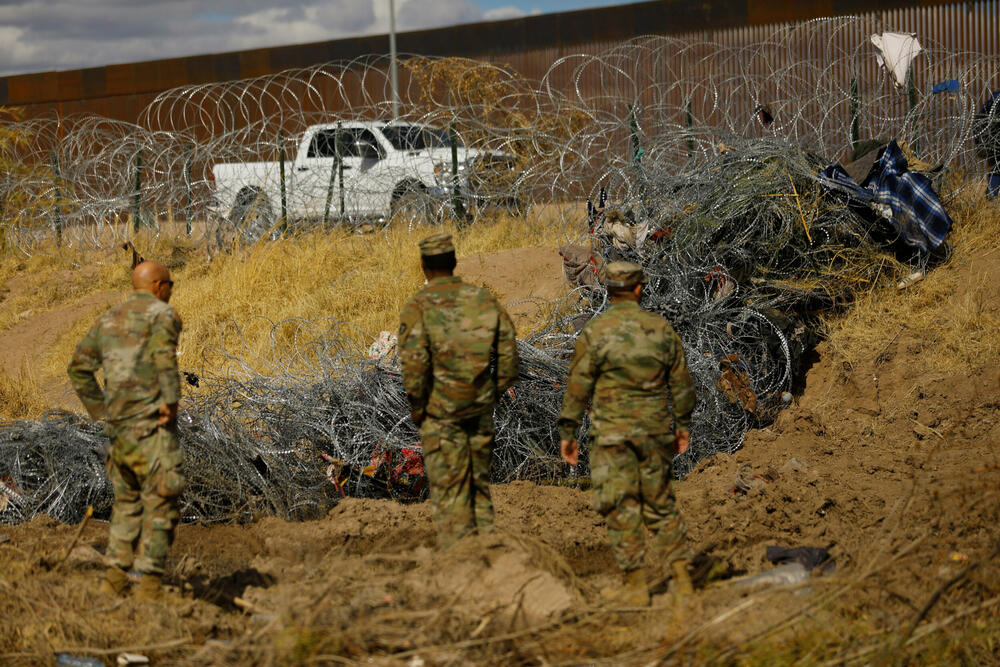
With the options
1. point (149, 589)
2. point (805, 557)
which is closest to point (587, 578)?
point (805, 557)

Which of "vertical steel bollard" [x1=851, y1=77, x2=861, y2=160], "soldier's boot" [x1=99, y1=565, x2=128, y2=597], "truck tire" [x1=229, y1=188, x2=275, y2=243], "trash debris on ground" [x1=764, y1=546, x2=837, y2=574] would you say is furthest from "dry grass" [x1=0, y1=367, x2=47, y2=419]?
"vertical steel bollard" [x1=851, y1=77, x2=861, y2=160]

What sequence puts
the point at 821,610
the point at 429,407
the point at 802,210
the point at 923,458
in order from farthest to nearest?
the point at 802,210, the point at 923,458, the point at 429,407, the point at 821,610

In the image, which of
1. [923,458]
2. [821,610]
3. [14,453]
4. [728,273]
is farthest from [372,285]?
[821,610]

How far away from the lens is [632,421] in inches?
Answer: 187

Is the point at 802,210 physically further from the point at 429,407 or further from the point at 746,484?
the point at 429,407

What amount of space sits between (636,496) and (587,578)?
0.66 m

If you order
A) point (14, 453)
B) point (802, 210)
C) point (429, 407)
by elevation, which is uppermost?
point (802, 210)

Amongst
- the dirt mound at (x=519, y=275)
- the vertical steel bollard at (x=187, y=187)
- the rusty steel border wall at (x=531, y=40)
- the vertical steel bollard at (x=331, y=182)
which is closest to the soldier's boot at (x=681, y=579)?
the dirt mound at (x=519, y=275)

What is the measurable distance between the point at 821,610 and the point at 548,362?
3284mm

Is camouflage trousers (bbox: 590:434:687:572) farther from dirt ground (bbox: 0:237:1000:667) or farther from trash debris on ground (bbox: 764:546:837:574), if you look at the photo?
trash debris on ground (bbox: 764:546:837:574)

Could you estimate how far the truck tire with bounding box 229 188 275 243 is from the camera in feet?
40.9

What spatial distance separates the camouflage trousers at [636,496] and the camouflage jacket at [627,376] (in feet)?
0.26

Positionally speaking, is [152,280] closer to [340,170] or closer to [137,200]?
[340,170]

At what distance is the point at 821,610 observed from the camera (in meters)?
4.22
